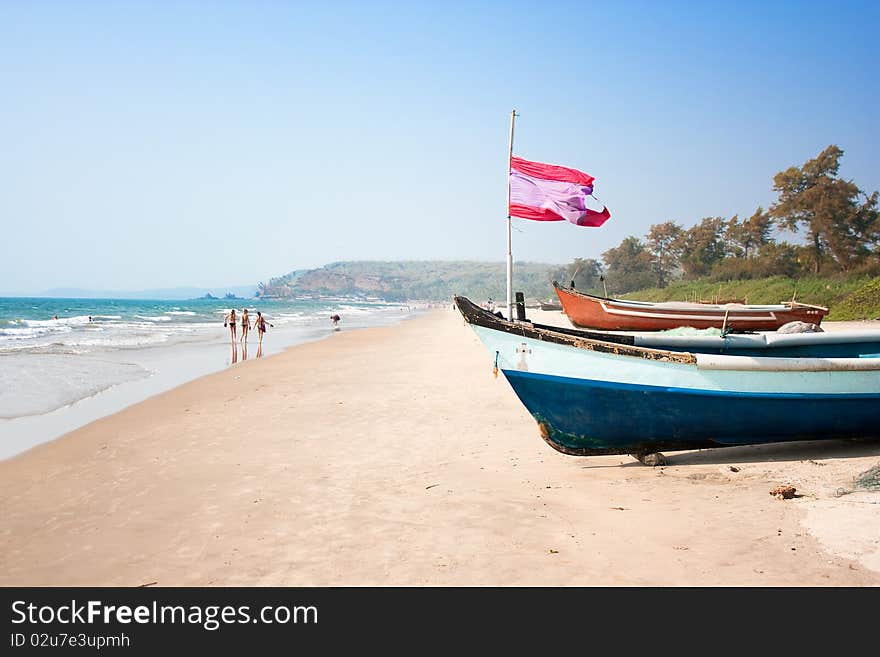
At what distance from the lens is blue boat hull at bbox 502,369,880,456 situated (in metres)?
6.74

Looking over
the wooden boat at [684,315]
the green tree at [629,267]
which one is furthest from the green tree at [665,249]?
the wooden boat at [684,315]

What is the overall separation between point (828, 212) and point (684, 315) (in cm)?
2938

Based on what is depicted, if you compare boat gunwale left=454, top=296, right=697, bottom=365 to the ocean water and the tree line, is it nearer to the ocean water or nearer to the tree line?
the ocean water

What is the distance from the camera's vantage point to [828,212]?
4550cm

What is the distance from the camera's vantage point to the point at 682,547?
15.2ft

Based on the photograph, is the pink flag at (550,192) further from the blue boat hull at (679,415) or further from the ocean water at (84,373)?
the ocean water at (84,373)

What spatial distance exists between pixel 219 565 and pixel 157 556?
1.91 ft

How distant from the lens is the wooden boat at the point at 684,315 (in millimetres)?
22844

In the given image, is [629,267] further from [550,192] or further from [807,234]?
[550,192]

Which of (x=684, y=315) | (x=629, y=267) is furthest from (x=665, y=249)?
(x=684, y=315)

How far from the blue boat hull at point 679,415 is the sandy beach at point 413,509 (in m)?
0.27

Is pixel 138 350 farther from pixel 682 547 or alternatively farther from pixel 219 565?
pixel 682 547

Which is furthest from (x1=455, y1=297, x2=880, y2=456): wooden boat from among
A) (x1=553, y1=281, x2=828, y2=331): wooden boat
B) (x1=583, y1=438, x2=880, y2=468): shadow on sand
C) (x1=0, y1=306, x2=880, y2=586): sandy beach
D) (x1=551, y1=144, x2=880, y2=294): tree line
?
(x1=551, y1=144, x2=880, y2=294): tree line

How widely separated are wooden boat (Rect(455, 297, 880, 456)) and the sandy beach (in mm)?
306
